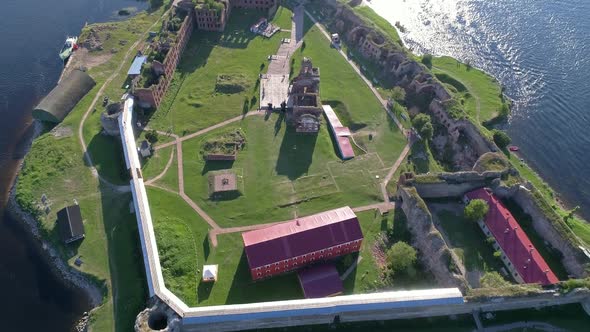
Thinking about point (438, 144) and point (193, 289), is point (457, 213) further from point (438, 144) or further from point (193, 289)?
point (193, 289)

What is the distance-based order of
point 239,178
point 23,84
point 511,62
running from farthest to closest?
point 511,62 < point 23,84 < point 239,178

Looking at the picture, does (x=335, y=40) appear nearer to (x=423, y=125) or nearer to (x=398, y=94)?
(x=398, y=94)

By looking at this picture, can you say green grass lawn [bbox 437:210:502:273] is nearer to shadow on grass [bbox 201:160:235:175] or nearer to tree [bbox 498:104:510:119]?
tree [bbox 498:104:510:119]

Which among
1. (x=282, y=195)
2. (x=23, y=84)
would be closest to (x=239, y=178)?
(x=282, y=195)

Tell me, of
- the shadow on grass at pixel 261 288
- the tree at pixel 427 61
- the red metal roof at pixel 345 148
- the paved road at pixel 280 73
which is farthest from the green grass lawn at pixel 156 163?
the tree at pixel 427 61

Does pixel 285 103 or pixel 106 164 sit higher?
pixel 285 103

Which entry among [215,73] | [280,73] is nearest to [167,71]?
[215,73]

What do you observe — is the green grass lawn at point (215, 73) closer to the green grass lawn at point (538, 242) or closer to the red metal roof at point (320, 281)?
the red metal roof at point (320, 281)
